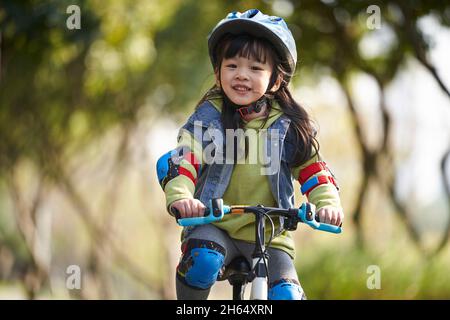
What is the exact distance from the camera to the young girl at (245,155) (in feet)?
11.1

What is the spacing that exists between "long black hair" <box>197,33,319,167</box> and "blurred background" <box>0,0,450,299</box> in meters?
2.48

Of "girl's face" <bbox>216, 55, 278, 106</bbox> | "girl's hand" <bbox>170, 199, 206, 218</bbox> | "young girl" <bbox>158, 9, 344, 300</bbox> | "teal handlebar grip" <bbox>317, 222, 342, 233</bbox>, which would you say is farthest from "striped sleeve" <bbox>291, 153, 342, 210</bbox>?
"girl's hand" <bbox>170, 199, 206, 218</bbox>

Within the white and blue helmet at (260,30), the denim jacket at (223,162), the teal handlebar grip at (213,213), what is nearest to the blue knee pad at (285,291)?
the denim jacket at (223,162)

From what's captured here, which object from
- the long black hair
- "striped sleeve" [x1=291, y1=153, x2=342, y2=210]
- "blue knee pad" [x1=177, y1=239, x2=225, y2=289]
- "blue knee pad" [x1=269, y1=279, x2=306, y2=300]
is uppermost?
the long black hair

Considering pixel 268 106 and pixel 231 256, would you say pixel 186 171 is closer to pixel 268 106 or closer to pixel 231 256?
pixel 231 256

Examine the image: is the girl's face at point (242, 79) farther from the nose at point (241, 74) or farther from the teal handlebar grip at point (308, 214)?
the teal handlebar grip at point (308, 214)

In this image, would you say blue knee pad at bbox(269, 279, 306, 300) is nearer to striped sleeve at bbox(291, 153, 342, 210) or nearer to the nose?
striped sleeve at bbox(291, 153, 342, 210)

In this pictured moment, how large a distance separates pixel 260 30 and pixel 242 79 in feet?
0.75

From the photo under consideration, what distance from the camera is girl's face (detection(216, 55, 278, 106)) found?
11.5 ft

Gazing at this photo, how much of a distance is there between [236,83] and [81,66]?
35.1 feet

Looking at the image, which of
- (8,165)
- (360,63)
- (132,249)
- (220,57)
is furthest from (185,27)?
(132,249)

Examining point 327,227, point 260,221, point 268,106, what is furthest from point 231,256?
point 268,106

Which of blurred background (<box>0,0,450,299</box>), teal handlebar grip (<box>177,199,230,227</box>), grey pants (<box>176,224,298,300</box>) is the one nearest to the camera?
teal handlebar grip (<box>177,199,230,227</box>)

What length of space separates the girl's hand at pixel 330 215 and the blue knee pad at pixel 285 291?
30 centimetres
